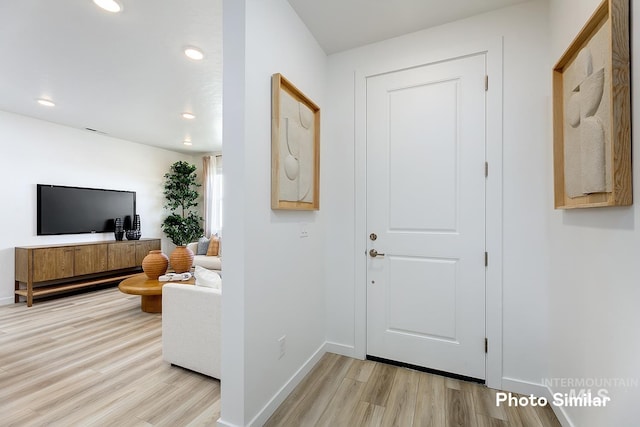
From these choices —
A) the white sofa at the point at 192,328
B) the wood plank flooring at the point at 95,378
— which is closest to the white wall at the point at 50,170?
the wood plank flooring at the point at 95,378

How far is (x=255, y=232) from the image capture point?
1.53 m

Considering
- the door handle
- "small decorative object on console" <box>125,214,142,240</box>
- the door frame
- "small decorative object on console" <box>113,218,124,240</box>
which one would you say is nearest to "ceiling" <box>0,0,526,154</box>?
the door frame

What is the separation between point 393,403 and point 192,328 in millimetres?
1456

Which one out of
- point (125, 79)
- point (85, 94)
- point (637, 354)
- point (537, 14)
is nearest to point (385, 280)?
point (637, 354)

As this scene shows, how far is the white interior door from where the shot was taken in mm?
1952

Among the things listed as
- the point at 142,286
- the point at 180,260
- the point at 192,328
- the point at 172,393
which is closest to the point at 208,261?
the point at 180,260

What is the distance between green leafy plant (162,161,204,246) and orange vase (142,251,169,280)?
2.47 m

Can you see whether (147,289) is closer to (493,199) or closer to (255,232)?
(255,232)

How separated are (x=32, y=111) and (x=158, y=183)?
7.26 feet

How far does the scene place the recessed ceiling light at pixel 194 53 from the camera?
238cm

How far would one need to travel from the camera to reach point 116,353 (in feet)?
7.99

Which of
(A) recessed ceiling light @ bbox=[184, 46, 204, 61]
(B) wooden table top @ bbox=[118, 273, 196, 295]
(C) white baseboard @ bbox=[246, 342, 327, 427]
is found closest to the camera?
(C) white baseboard @ bbox=[246, 342, 327, 427]

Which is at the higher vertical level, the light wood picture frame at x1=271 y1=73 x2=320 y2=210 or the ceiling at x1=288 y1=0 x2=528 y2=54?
the ceiling at x1=288 y1=0 x2=528 y2=54

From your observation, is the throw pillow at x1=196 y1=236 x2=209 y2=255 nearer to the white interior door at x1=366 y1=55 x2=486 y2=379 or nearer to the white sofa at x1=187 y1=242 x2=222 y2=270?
the white sofa at x1=187 y1=242 x2=222 y2=270
